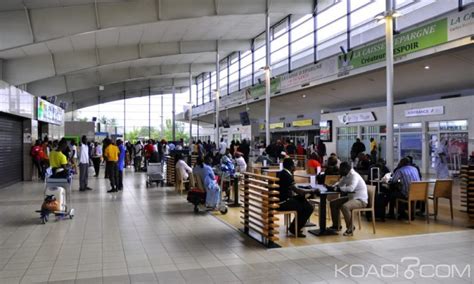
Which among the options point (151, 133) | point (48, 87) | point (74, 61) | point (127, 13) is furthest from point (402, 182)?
point (151, 133)

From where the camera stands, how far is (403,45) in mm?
11953

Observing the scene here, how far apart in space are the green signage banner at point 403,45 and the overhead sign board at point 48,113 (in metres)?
11.8

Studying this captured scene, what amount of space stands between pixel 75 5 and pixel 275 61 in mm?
14761

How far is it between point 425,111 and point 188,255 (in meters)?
14.0

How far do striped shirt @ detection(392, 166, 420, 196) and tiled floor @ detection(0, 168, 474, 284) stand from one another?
124 centimetres

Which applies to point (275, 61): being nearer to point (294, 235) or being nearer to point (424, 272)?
point (294, 235)

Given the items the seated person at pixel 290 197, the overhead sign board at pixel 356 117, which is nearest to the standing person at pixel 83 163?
the seated person at pixel 290 197

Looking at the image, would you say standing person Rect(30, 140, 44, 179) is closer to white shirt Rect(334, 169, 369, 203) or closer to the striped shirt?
white shirt Rect(334, 169, 369, 203)

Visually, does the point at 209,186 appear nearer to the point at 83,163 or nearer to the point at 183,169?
the point at 183,169

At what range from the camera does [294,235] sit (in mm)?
6379

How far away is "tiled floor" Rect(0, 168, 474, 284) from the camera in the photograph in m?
4.41

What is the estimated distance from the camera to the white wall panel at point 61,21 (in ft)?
36.8

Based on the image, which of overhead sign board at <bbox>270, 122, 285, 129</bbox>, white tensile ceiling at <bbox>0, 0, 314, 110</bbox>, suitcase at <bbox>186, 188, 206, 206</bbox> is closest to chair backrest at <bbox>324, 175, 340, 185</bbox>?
suitcase at <bbox>186, 188, 206, 206</bbox>

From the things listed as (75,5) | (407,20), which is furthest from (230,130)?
(75,5)
